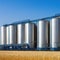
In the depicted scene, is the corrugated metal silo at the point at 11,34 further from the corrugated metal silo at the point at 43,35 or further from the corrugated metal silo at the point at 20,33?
the corrugated metal silo at the point at 43,35

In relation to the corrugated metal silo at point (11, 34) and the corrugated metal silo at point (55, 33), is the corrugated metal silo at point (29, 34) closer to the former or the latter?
the corrugated metal silo at point (11, 34)

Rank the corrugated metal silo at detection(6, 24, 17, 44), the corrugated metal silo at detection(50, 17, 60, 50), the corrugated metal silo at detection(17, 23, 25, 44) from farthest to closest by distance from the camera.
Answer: the corrugated metal silo at detection(6, 24, 17, 44) < the corrugated metal silo at detection(17, 23, 25, 44) < the corrugated metal silo at detection(50, 17, 60, 50)

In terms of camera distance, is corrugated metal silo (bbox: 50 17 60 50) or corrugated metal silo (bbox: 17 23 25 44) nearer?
corrugated metal silo (bbox: 50 17 60 50)

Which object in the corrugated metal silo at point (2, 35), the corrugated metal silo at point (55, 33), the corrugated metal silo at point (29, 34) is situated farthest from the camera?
the corrugated metal silo at point (2, 35)

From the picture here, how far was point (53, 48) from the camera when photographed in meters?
32.0

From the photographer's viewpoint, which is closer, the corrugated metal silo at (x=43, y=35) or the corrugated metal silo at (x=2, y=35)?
the corrugated metal silo at (x=43, y=35)

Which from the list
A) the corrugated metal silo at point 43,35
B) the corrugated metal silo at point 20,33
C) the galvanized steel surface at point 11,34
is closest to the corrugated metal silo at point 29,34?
the corrugated metal silo at point 20,33

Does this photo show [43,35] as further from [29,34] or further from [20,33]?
[20,33]

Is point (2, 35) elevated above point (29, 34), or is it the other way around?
point (29, 34)

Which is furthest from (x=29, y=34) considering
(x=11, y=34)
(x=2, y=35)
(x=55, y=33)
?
(x=2, y=35)

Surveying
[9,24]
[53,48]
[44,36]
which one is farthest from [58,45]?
[9,24]

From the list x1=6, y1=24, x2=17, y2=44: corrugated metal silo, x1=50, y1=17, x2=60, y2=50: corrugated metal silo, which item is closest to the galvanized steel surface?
x1=6, y1=24, x2=17, y2=44: corrugated metal silo

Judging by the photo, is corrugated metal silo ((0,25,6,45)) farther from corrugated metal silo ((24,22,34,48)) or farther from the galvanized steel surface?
corrugated metal silo ((24,22,34,48))

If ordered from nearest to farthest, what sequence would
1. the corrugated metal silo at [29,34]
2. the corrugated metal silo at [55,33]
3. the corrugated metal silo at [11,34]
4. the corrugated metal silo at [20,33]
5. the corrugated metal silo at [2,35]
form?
1. the corrugated metal silo at [55,33]
2. the corrugated metal silo at [29,34]
3. the corrugated metal silo at [20,33]
4. the corrugated metal silo at [11,34]
5. the corrugated metal silo at [2,35]
